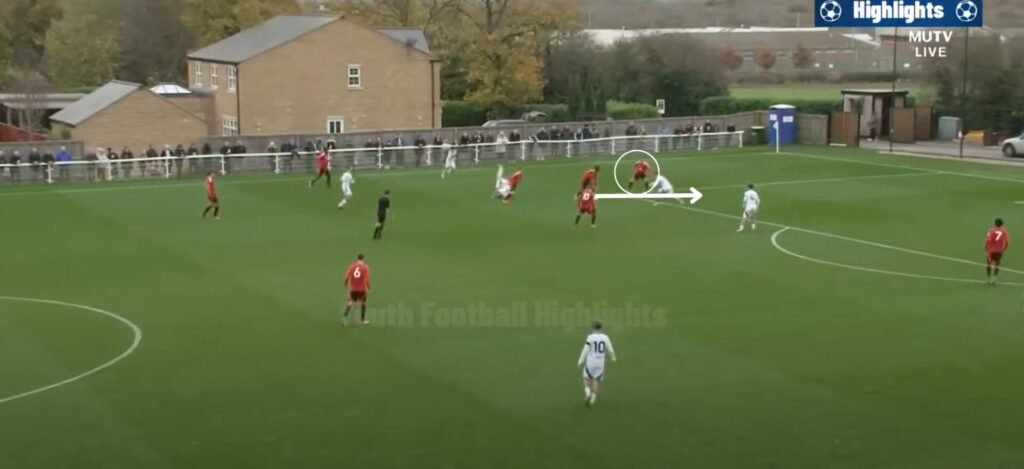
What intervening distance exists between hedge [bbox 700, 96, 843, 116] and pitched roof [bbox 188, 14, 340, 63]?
24.0 m

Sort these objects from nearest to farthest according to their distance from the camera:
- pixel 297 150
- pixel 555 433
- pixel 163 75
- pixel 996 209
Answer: pixel 555 433
pixel 996 209
pixel 297 150
pixel 163 75

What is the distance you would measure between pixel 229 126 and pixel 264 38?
4.89 metres

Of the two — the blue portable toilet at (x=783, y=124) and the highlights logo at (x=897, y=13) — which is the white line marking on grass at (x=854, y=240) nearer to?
the blue portable toilet at (x=783, y=124)

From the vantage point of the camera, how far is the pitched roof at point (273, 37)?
6131 cm

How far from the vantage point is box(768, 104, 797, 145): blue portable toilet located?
60.8 meters

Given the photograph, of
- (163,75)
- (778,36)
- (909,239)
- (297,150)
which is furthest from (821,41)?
(909,239)

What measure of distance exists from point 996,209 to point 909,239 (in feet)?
23.8

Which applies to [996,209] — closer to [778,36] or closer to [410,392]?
[410,392]

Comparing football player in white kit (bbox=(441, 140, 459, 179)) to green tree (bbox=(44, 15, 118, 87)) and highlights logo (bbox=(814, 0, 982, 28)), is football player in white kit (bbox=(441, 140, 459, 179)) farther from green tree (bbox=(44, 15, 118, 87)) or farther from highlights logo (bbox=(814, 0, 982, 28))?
green tree (bbox=(44, 15, 118, 87))

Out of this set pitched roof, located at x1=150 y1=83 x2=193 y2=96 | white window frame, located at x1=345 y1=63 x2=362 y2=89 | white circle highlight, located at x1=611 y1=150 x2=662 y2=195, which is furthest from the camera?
pitched roof, located at x1=150 y1=83 x2=193 y2=96

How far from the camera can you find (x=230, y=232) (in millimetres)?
34969

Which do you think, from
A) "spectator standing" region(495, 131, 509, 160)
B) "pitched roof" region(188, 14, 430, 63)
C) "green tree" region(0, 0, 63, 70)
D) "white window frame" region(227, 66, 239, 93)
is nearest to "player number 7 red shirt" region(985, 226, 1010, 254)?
"spectator standing" region(495, 131, 509, 160)

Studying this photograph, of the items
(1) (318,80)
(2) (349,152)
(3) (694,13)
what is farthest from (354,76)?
(3) (694,13)

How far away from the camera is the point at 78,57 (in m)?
88.8
